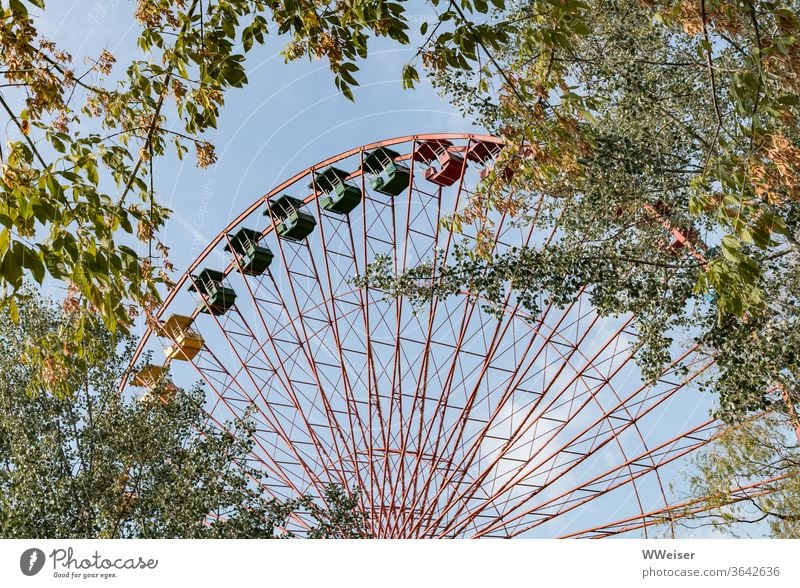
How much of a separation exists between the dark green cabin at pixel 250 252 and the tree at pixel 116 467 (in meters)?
8.20

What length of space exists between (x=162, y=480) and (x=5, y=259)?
39.1 feet

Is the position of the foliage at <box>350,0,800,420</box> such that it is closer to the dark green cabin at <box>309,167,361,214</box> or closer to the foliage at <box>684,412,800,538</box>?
the foliage at <box>684,412,800,538</box>

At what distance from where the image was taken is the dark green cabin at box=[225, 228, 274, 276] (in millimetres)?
23984

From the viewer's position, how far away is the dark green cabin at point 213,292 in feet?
82.5

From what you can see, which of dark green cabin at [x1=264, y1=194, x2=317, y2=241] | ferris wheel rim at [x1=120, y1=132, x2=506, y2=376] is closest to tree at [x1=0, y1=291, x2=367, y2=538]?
ferris wheel rim at [x1=120, y1=132, x2=506, y2=376]

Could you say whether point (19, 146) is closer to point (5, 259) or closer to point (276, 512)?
point (5, 259)

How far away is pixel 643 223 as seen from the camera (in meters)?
9.84

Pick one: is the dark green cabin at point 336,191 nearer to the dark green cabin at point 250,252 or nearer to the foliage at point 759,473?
the dark green cabin at point 250,252
